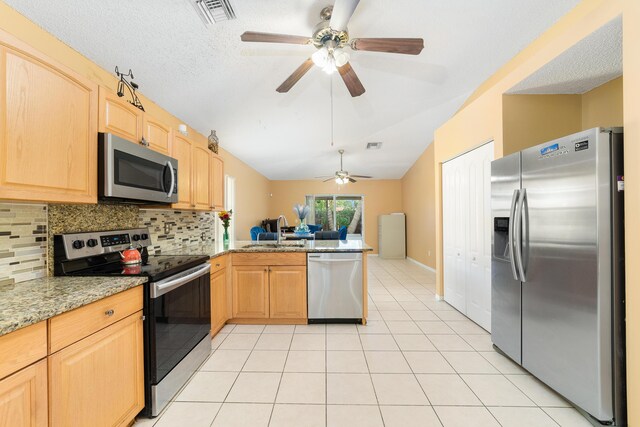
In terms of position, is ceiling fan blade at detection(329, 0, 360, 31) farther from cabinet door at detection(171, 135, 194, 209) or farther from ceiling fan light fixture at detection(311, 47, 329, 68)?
cabinet door at detection(171, 135, 194, 209)

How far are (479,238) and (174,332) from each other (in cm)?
296

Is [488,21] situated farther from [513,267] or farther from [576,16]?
[513,267]

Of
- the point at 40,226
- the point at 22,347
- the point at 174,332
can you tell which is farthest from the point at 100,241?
the point at 22,347

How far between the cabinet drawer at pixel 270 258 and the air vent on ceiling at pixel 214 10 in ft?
6.77

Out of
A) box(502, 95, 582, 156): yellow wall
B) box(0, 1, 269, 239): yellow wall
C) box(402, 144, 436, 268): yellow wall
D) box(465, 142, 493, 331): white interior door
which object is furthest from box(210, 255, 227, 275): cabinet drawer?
box(402, 144, 436, 268): yellow wall

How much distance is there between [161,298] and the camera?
1.67 m

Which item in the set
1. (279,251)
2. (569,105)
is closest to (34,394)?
(279,251)

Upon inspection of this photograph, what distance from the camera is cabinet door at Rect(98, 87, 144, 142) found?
1.62m

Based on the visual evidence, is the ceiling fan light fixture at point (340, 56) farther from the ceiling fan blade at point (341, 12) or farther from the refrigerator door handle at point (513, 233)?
the refrigerator door handle at point (513, 233)

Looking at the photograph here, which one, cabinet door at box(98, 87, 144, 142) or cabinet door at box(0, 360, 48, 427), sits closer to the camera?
cabinet door at box(0, 360, 48, 427)

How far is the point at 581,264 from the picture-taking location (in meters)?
1.60

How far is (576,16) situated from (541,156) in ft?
3.46

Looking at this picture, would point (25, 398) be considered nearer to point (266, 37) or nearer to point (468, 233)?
point (266, 37)

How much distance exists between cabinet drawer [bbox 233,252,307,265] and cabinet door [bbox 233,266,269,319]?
6 cm
